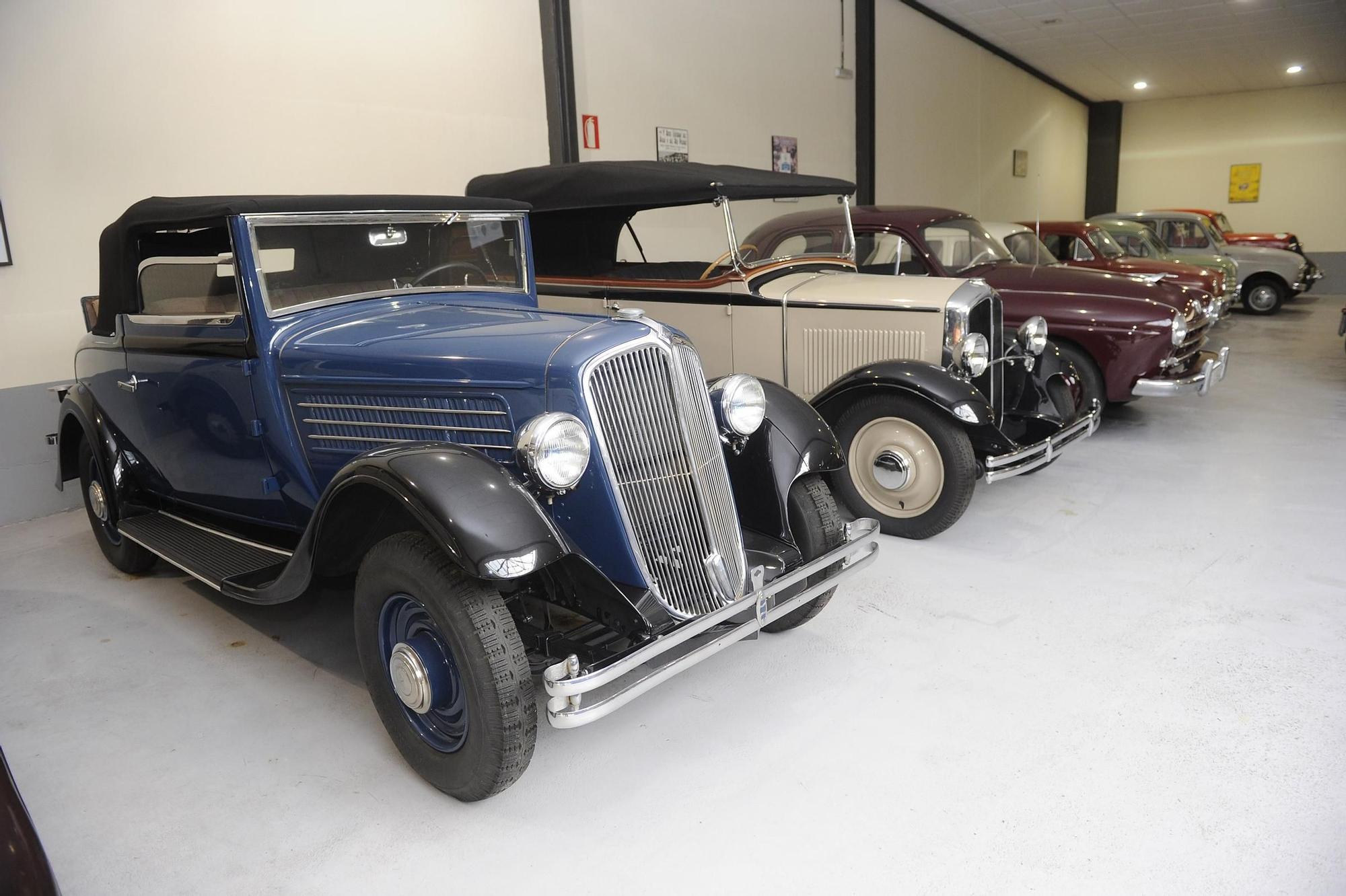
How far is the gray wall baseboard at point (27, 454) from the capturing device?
4.68 metres

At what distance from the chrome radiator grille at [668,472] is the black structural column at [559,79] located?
4.79 metres

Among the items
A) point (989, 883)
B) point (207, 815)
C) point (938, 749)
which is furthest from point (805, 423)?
point (207, 815)

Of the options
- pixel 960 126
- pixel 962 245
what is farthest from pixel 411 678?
pixel 960 126

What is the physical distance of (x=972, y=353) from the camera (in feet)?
14.1

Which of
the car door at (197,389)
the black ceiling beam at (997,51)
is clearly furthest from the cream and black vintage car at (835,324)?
the black ceiling beam at (997,51)

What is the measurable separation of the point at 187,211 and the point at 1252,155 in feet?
66.3

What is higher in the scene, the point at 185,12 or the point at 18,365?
the point at 185,12

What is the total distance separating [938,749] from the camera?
246cm

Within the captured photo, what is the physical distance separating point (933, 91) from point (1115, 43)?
3.81 metres

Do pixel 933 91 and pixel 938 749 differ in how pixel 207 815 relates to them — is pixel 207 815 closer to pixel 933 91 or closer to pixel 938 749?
pixel 938 749

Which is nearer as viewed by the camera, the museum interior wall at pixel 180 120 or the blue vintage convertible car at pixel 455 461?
the blue vintage convertible car at pixel 455 461

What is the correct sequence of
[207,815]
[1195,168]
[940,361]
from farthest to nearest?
[1195,168] < [940,361] < [207,815]

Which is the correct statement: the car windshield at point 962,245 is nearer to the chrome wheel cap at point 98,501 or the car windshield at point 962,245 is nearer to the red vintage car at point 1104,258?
the red vintage car at point 1104,258

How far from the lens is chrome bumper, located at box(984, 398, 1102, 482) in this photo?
3984mm
